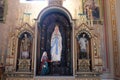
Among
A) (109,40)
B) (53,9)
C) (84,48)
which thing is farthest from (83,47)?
(53,9)

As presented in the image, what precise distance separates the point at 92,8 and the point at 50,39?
278 centimetres

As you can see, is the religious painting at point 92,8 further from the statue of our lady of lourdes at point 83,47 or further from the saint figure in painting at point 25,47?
the saint figure in painting at point 25,47

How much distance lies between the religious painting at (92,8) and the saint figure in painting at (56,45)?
1.86 metres

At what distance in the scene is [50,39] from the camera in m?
8.31

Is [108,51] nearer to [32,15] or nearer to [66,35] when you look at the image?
[66,35]

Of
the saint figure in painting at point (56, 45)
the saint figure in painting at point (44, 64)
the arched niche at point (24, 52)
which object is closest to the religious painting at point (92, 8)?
the saint figure in painting at point (56, 45)

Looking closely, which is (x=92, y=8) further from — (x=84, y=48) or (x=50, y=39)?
(x=50, y=39)

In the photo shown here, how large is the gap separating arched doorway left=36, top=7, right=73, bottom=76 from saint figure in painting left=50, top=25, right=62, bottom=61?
4.4 inches

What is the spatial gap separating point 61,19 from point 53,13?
A: 511 mm

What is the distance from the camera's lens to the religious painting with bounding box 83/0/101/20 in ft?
28.4

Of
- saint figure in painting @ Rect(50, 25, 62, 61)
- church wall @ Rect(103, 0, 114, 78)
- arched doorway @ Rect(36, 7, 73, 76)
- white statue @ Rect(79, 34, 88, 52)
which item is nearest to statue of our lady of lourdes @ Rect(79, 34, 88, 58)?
white statue @ Rect(79, 34, 88, 52)

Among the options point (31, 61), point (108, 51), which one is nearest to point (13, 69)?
point (31, 61)

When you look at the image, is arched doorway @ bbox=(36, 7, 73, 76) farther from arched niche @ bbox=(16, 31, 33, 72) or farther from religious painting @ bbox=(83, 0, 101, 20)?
religious painting @ bbox=(83, 0, 101, 20)

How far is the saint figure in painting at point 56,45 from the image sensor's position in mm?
7855
